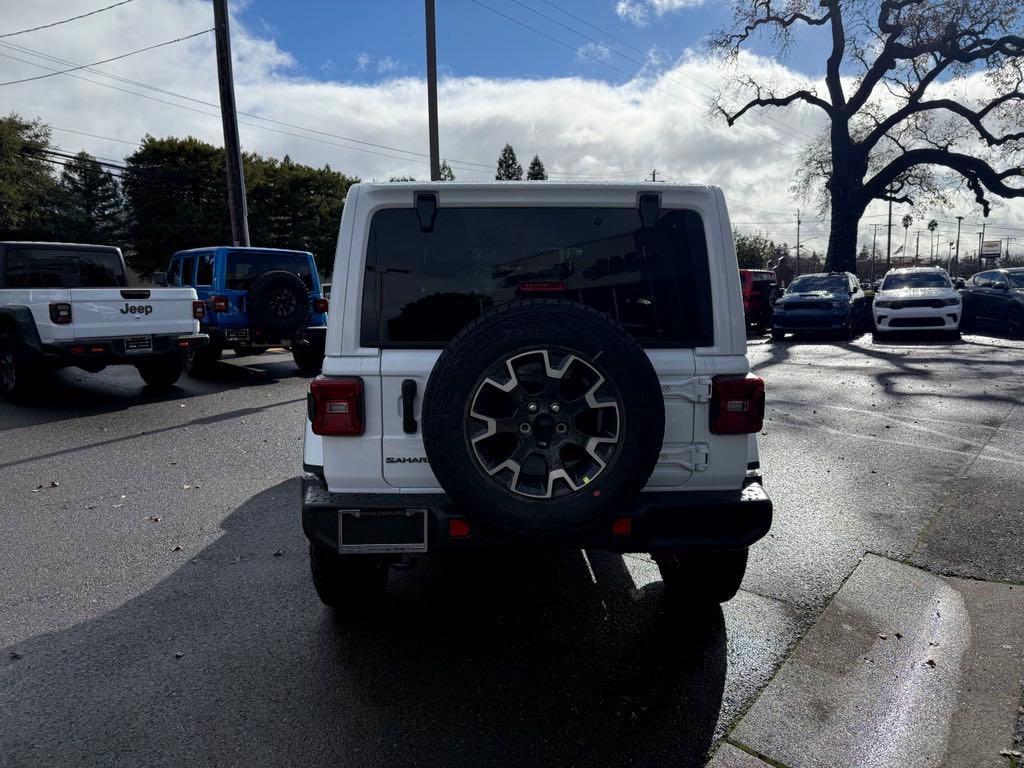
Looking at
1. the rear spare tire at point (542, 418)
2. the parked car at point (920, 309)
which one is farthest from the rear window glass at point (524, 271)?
the parked car at point (920, 309)

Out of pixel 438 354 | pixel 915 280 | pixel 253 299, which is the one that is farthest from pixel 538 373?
pixel 915 280

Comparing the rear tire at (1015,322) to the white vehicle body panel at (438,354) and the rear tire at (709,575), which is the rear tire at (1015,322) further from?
the white vehicle body panel at (438,354)

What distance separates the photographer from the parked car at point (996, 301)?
17109mm

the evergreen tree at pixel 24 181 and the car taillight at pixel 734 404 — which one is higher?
the evergreen tree at pixel 24 181

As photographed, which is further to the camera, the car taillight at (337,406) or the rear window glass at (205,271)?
the rear window glass at (205,271)

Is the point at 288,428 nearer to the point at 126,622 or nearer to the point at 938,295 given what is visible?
the point at 126,622

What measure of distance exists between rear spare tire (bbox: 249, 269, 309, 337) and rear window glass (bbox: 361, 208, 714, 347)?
8826 mm

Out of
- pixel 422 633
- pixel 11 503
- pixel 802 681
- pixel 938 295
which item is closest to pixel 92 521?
pixel 11 503

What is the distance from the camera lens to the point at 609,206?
10.00 feet

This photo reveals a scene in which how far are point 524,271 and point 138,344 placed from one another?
794 cm

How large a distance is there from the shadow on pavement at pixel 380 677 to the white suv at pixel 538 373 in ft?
1.83

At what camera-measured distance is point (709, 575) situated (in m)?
3.46

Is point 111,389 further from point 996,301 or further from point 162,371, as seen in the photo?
point 996,301

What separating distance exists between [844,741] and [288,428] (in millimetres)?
6552
